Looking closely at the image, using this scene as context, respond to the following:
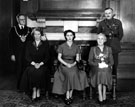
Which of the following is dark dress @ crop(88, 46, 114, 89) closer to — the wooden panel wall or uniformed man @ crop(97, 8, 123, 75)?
uniformed man @ crop(97, 8, 123, 75)

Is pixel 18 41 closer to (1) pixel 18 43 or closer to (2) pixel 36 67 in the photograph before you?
(1) pixel 18 43

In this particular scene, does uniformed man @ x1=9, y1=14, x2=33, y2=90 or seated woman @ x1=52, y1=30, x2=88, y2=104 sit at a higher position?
uniformed man @ x1=9, y1=14, x2=33, y2=90

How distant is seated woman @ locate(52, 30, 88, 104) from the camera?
172 inches

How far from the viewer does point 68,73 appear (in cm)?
438

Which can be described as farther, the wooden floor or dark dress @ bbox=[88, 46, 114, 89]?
the wooden floor

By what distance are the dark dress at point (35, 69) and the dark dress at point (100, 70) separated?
896 mm

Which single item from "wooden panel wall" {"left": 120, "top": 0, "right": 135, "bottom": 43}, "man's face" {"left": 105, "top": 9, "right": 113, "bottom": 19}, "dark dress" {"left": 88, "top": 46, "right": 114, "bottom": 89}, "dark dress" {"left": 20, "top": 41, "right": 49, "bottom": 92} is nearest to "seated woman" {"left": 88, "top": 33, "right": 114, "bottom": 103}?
"dark dress" {"left": 88, "top": 46, "right": 114, "bottom": 89}

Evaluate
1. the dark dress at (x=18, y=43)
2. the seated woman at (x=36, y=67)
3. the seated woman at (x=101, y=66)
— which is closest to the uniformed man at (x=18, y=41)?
the dark dress at (x=18, y=43)

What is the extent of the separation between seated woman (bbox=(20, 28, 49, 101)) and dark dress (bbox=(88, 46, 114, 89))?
896 millimetres

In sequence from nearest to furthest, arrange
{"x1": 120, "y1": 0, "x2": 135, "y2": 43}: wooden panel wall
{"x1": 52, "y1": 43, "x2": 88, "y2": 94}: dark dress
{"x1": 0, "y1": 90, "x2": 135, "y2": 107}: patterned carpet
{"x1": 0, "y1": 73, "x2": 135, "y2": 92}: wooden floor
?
{"x1": 0, "y1": 90, "x2": 135, "y2": 107}: patterned carpet < {"x1": 52, "y1": 43, "x2": 88, "y2": 94}: dark dress < {"x1": 0, "y1": 73, "x2": 135, "y2": 92}: wooden floor < {"x1": 120, "y1": 0, "x2": 135, "y2": 43}: wooden panel wall

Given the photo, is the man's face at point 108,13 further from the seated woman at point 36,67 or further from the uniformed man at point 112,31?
the seated woman at point 36,67

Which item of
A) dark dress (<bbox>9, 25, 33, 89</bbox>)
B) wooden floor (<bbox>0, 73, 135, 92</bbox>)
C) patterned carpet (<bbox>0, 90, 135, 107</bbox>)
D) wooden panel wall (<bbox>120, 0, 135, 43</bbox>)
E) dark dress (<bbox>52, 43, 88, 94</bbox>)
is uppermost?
wooden panel wall (<bbox>120, 0, 135, 43</bbox>)

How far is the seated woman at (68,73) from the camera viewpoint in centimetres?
436

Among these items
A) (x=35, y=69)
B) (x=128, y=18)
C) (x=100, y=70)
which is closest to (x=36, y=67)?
(x=35, y=69)
